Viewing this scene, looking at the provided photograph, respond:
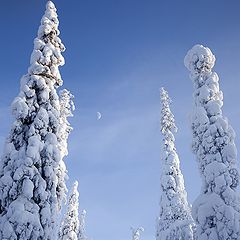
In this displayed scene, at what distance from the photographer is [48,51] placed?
19.3 m

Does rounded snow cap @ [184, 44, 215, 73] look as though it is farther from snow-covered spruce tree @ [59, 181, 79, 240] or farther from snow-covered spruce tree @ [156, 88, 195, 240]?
snow-covered spruce tree @ [59, 181, 79, 240]

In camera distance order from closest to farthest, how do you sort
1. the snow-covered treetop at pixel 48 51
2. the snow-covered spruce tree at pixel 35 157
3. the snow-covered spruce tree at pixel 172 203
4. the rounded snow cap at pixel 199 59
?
the snow-covered spruce tree at pixel 35 157 < the snow-covered treetop at pixel 48 51 < the rounded snow cap at pixel 199 59 < the snow-covered spruce tree at pixel 172 203

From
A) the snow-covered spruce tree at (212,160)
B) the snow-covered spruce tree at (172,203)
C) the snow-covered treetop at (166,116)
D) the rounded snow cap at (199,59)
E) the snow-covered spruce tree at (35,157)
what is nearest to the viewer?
the snow-covered spruce tree at (35,157)

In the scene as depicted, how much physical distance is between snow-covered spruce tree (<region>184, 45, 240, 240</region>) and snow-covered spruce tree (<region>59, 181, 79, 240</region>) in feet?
73.1

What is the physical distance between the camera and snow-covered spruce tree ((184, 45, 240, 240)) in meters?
21.4

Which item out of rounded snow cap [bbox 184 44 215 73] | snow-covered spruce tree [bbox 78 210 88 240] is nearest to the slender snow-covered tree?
snow-covered spruce tree [bbox 78 210 88 240]

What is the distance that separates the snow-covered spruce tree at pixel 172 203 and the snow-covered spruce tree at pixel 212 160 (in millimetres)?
10490

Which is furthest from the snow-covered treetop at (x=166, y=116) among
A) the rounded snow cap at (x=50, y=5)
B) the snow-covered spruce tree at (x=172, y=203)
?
the rounded snow cap at (x=50, y=5)

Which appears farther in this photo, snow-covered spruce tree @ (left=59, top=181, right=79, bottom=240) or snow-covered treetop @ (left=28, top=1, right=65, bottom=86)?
snow-covered spruce tree @ (left=59, top=181, right=79, bottom=240)

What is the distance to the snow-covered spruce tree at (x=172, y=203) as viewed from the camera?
106 feet

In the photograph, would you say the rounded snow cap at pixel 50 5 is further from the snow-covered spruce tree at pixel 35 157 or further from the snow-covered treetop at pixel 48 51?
the snow-covered spruce tree at pixel 35 157

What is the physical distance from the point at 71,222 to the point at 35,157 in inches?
1083

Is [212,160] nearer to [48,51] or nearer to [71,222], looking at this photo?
[48,51]

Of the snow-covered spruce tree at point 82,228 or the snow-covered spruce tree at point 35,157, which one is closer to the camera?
the snow-covered spruce tree at point 35,157
